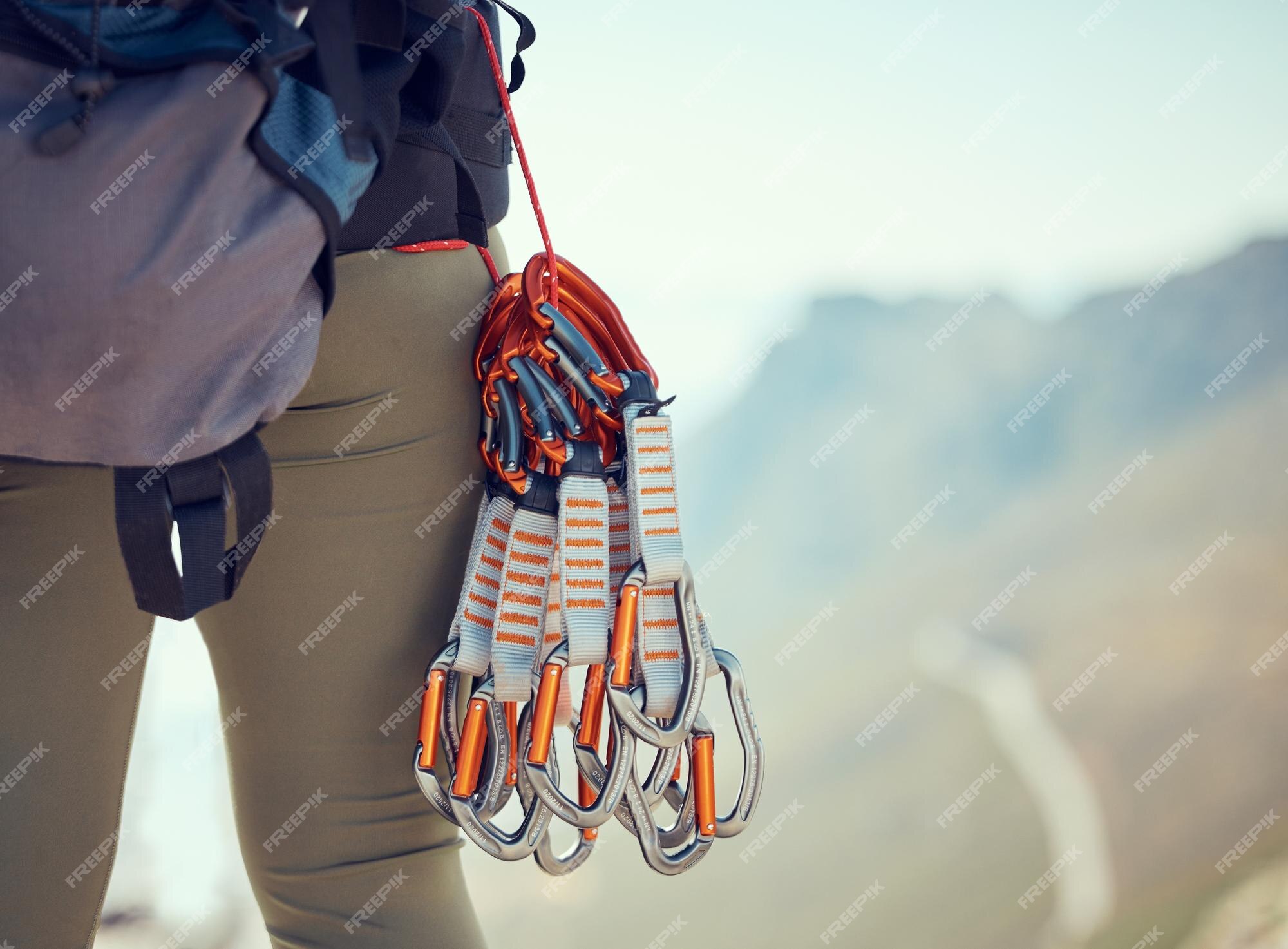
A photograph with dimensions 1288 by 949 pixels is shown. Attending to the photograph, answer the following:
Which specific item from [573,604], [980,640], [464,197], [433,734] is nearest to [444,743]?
[433,734]

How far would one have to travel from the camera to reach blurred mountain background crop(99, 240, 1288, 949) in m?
1.45

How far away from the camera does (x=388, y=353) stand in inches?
21.5

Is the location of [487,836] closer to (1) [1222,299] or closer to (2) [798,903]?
(2) [798,903]

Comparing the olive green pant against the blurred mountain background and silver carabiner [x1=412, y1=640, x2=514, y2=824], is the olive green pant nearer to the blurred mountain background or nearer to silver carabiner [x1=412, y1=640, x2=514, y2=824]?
silver carabiner [x1=412, y1=640, x2=514, y2=824]

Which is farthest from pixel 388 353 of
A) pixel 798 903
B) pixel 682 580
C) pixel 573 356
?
pixel 798 903

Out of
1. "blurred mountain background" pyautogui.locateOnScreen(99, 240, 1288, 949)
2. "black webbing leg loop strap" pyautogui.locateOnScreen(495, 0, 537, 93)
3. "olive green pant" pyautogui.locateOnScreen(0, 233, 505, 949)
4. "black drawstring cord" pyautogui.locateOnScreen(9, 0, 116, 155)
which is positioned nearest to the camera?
"black drawstring cord" pyautogui.locateOnScreen(9, 0, 116, 155)

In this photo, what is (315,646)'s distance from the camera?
1.87 ft

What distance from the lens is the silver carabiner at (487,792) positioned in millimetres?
585

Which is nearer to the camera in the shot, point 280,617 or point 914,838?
point 280,617

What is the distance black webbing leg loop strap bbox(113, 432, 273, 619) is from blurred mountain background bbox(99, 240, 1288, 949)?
1.01 meters

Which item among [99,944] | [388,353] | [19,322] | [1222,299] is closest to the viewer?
[19,322]

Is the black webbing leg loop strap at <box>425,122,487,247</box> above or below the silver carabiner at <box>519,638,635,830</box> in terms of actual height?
above

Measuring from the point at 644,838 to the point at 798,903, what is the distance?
979 millimetres

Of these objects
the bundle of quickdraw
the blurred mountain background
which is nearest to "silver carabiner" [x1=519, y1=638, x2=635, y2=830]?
the bundle of quickdraw
